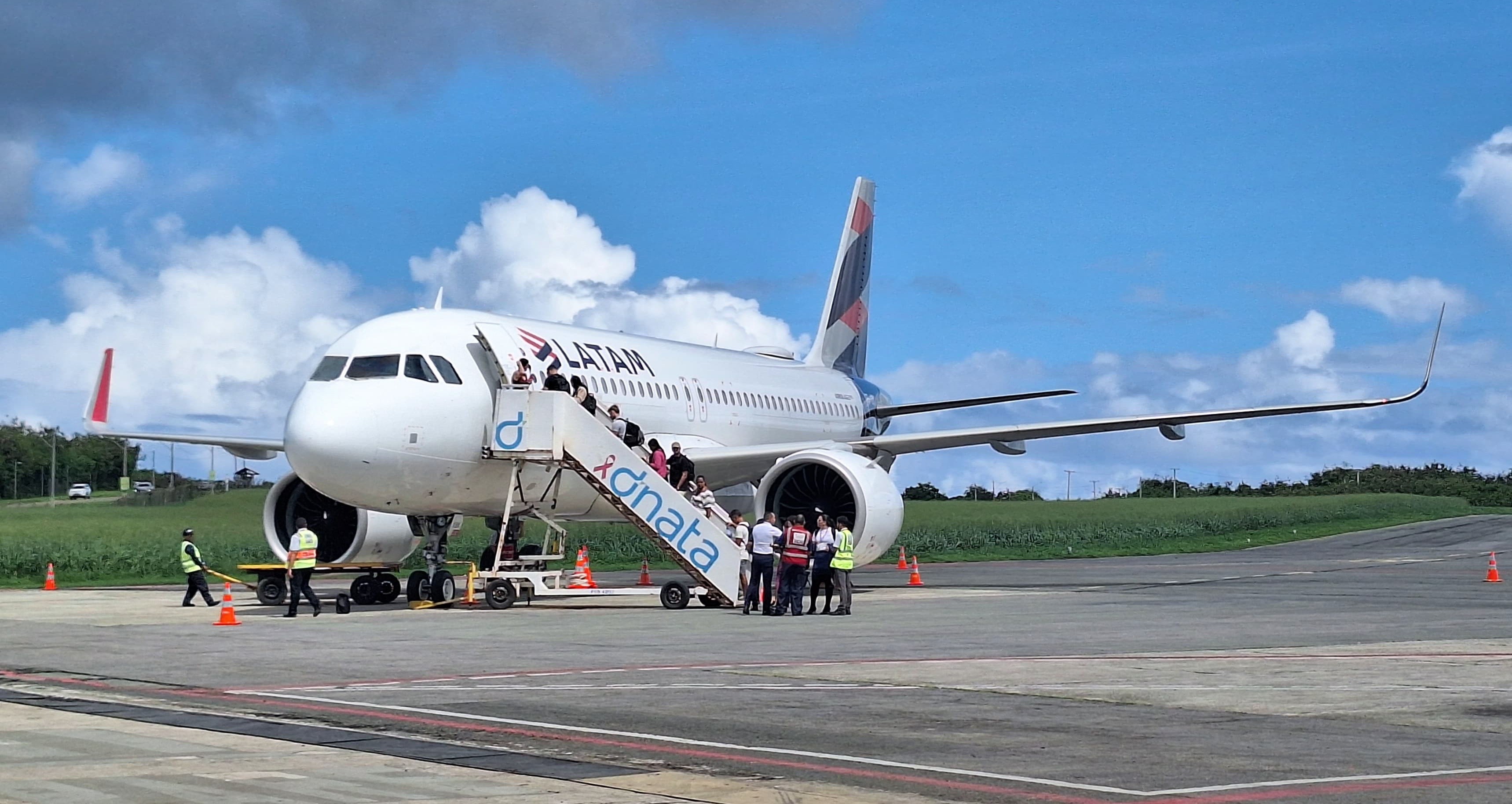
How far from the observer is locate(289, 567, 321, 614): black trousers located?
76.4 feet

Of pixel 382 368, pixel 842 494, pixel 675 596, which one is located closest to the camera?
pixel 382 368

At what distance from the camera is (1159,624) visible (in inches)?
810

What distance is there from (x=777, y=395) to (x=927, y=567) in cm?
970

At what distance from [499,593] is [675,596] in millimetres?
2525

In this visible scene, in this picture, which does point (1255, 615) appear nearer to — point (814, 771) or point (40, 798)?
point (814, 771)

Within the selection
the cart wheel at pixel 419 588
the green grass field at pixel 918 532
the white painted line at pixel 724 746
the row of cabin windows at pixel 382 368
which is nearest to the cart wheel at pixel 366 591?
the cart wheel at pixel 419 588

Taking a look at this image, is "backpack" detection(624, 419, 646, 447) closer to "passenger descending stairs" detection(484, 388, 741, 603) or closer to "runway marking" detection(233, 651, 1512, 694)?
"passenger descending stairs" detection(484, 388, 741, 603)

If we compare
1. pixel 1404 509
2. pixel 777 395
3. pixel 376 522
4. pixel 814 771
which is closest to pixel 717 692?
pixel 814 771

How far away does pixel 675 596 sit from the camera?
2498 cm

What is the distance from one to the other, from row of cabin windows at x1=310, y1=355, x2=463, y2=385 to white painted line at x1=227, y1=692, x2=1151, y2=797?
35.5 feet

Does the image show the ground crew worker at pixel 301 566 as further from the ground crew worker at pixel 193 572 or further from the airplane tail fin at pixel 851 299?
the airplane tail fin at pixel 851 299

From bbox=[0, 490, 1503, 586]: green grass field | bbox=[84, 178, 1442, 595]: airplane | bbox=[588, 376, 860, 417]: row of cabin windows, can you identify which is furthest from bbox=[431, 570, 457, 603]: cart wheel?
bbox=[0, 490, 1503, 586]: green grass field

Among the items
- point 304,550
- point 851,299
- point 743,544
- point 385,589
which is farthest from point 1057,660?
point 851,299

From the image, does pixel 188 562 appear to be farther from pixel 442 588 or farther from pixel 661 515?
pixel 661 515
